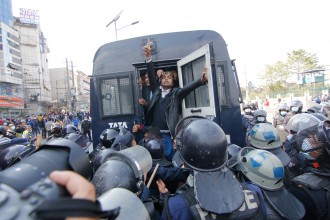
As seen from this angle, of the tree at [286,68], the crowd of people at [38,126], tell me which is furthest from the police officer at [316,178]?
the tree at [286,68]

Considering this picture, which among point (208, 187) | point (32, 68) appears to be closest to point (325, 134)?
point (208, 187)

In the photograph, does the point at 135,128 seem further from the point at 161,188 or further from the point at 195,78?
the point at 161,188

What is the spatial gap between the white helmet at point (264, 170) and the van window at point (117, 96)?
9.78 feet

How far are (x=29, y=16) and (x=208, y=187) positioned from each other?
85.1 metres

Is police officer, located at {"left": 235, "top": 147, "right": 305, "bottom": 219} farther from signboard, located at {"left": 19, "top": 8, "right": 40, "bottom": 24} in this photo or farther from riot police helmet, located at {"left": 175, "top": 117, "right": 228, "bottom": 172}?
signboard, located at {"left": 19, "top": 8, "right": 40, "bottom": 24}

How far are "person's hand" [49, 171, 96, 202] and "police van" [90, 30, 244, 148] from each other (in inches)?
144

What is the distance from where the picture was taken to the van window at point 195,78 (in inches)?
164

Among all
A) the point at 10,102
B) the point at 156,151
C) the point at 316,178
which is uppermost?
the point at 10,102

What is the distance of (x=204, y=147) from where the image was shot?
6.59 ft

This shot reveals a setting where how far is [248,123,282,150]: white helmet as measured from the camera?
3.42 meters

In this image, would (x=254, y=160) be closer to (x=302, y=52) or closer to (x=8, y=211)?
(x=8, y=211)

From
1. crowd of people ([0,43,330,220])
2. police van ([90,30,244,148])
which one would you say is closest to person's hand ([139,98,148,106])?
police van ([90,30,244,148])

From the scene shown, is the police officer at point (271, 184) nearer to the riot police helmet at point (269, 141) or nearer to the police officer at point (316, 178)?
the police officer at point (316, 178)

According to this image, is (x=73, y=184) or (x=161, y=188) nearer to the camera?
(x=73, y=184)
